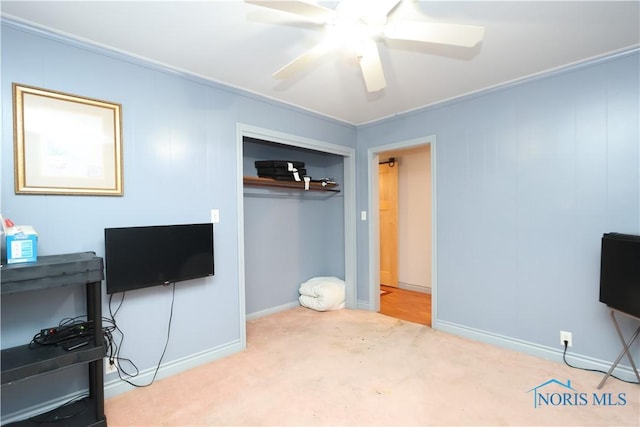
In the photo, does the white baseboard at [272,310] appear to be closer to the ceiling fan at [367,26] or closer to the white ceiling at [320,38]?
the white ceiling at [320,38]

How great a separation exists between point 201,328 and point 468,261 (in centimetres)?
259

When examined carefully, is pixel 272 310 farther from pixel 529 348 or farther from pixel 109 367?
pixel 529 348

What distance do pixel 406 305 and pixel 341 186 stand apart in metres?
1.88

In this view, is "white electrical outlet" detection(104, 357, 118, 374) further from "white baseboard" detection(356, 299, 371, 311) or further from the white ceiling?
"white baseboard" detection(356, 299, 371, 311)

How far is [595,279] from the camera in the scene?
95.0 inches

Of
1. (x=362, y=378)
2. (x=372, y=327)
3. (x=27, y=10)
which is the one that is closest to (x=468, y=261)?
(x=372, y=327)

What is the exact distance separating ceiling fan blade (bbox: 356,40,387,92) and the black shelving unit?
1933mm

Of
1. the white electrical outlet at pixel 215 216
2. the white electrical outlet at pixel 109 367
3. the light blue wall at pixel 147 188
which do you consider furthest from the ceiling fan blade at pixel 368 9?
the white electrical outlet at pixel 109 367

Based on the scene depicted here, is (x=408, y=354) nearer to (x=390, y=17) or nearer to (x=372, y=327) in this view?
(x=372, y=327)

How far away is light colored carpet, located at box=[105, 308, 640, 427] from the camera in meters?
1.91

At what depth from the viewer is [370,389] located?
2.21 meters

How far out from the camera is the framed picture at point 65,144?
1.84m

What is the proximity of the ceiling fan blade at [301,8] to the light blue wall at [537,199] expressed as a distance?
215cm

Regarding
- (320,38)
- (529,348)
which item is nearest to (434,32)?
(320,38)
